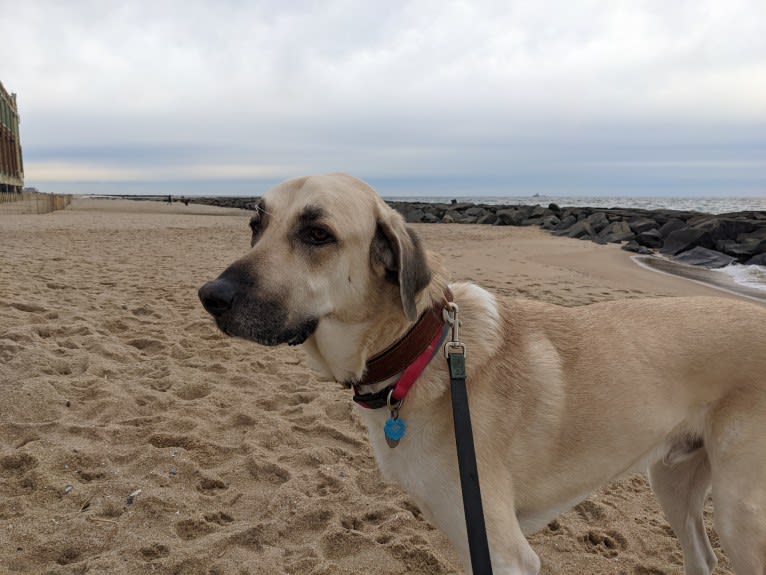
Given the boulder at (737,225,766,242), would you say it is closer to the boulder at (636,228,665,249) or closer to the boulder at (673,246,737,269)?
the boulder at (673,246,737,269)

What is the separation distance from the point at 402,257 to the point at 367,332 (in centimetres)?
36

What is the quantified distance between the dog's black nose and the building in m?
60.4

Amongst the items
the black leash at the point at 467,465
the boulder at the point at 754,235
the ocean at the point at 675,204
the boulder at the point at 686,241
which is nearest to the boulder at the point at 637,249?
the boulder at the point at 686,241

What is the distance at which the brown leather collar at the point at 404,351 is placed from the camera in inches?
93.3

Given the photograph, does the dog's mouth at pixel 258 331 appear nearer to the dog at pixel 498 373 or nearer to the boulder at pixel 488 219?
the dog at pixel 498 373

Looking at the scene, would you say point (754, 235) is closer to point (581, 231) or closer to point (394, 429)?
point (581, 231)

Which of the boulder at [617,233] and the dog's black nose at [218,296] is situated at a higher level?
the dog's black nose at [218,296]

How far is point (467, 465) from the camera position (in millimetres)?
2051

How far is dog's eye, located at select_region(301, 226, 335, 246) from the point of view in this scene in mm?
2441

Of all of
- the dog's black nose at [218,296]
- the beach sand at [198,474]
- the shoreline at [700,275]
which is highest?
the dog's black nose at [218,296]

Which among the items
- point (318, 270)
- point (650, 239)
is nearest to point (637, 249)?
point (650, 239)

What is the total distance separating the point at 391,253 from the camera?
248cm

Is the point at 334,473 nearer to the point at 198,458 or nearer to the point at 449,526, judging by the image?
the point at 198,458

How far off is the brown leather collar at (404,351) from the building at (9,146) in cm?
6069
